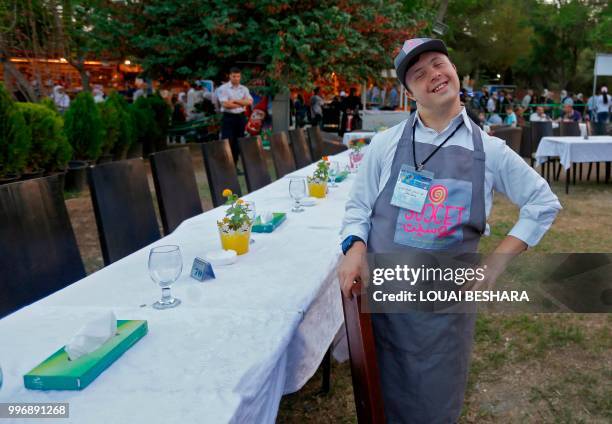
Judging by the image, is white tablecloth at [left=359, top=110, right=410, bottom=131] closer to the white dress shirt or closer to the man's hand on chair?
the white dress shirt

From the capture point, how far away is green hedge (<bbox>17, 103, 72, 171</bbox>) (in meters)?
5.97

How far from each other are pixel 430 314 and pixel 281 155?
3.79 m

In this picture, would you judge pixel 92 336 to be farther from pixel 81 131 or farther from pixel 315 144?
pixel 81 131

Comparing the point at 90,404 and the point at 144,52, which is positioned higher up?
the point at 144,52

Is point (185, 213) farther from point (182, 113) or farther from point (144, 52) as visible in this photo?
point (182, 113)

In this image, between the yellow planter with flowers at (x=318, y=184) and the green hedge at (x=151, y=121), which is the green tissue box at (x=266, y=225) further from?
the green hedge at (x=151, y=121)

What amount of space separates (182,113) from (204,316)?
12.4 m

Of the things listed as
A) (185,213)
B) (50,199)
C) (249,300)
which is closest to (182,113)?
(185,213)

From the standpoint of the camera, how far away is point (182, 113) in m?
13.2

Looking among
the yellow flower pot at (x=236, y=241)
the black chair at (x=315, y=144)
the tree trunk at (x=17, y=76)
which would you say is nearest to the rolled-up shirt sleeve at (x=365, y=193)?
the yellow flower pot at (x=236, y=241)

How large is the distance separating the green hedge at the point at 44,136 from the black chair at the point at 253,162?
283 cm

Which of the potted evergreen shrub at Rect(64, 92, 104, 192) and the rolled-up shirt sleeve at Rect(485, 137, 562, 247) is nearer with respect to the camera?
the rolled-up shirt sleeve at Rect(485, 137, 562, 247)

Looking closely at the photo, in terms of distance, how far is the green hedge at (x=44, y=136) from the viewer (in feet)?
19.6

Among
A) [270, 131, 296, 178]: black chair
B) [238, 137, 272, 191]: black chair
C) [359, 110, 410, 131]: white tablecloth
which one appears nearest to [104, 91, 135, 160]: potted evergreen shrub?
Answer: [270, 131, 296, 178]: black chair
